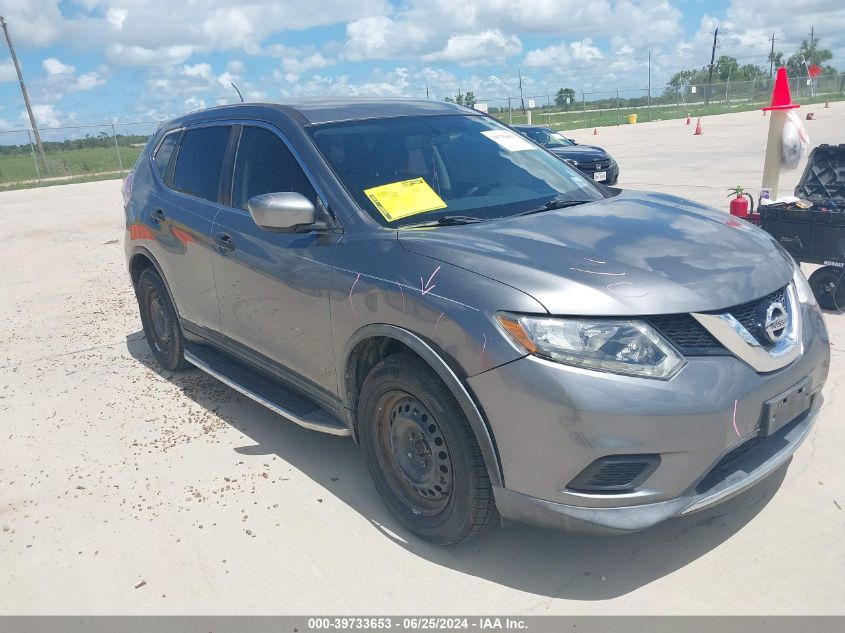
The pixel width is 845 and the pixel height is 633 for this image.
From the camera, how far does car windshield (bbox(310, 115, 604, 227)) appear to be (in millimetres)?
3396

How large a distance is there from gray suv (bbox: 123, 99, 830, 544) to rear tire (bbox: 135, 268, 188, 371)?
33.5 inches

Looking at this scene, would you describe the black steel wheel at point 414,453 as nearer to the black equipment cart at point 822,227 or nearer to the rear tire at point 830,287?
the black equipment cart at point 822,227

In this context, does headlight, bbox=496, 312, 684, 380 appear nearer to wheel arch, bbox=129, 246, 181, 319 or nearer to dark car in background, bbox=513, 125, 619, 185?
wheel arch, bbox=129, 246, 181, 319

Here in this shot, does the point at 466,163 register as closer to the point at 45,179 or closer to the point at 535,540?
the point at 535,540

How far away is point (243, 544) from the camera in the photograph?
10.7 ft

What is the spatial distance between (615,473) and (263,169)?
2496 millimetres

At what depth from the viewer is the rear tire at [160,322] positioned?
5105 mm

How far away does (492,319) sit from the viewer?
258 cm

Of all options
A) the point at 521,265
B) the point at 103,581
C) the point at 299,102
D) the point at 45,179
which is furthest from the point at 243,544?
the point at 45,179

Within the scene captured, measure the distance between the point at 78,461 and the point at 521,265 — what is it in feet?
9.69

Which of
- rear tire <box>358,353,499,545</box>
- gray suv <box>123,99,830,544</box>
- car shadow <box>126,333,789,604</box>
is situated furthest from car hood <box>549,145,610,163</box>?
rear tire <box>358,353,499,545</box>

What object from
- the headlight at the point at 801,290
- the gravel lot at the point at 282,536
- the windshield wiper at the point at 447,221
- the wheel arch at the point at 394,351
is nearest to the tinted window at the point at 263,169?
the windshield wiper at the point at 447,221

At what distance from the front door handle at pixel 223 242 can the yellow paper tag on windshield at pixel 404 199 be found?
104 centimetres

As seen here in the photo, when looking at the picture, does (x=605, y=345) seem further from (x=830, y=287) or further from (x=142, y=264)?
(x=830, y=287)
